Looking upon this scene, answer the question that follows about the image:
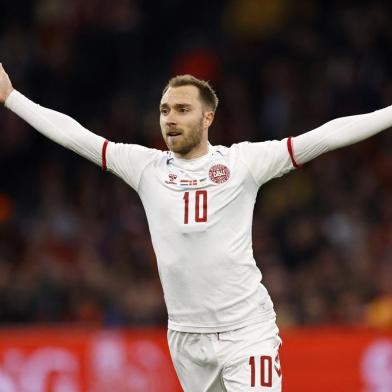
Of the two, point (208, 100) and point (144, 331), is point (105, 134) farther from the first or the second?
point (208, 100)

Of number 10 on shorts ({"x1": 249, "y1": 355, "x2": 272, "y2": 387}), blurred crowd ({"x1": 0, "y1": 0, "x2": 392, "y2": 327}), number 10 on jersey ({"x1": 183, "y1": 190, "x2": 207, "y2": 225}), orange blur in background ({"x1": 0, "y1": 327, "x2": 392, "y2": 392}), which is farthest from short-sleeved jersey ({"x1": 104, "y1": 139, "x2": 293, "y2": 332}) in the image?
blurred crowd ({"x1": 0, "y1": 0, "x2": 392, "y2": 327})

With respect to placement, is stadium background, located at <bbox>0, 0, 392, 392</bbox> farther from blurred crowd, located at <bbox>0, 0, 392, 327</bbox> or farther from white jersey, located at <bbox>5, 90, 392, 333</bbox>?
white jersey, located at <bbox>5, 90, 392, 333</bbox>

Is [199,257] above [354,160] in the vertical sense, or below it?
below

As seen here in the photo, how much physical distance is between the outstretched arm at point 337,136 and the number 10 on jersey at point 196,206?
56 cm

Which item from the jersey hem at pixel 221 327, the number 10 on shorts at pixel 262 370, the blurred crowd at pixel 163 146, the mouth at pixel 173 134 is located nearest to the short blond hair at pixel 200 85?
the mouth at pixel 173 134

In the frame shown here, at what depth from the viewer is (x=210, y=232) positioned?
6.47m

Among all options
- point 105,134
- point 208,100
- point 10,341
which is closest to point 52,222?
point 105,134

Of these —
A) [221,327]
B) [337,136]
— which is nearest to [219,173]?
[337,136]

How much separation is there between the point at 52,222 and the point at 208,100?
736 centimetres

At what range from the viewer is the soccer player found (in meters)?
6.46

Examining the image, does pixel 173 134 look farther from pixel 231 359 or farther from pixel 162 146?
pixel 162 146

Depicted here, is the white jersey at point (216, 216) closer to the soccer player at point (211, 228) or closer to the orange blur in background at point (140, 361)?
the soccer player at point (211, 228)

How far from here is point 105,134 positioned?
1487cm

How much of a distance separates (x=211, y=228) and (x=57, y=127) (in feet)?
3.61
